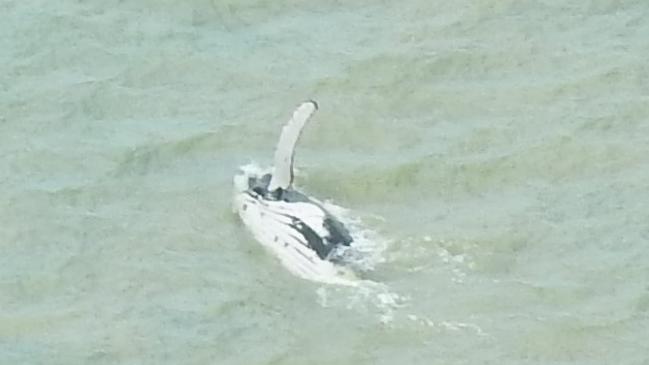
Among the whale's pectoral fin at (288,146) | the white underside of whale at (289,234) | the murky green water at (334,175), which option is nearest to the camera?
the murky green water at (334,175)

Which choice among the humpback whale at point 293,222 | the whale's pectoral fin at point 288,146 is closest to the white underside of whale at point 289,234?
the humpback whale at point 293,222

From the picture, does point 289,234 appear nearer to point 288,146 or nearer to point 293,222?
point 293,222

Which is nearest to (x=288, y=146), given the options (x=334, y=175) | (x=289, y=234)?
(x=289, y=234)

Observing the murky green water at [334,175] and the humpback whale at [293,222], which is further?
the humpback whale at [293,222]

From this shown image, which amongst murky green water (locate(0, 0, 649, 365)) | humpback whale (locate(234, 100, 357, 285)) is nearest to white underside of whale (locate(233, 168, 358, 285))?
humpback whale (locate(234, 100, 357, 285))

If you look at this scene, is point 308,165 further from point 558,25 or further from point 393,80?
point 558,25

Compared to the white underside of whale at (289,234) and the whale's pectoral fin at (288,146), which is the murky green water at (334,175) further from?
the whale's pectoral fin at (288,146)

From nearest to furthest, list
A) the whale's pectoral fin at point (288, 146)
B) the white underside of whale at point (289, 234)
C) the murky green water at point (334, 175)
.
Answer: the murky green water at point (334, 175), the white underside of whale at point (289, 234), the whale's pectoral fin at point (288, 146)
